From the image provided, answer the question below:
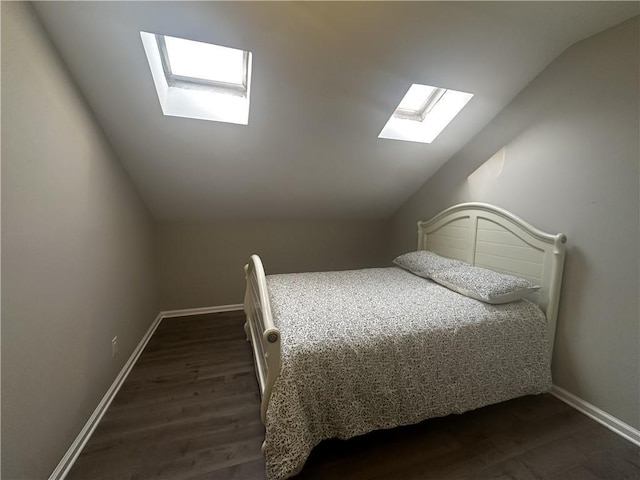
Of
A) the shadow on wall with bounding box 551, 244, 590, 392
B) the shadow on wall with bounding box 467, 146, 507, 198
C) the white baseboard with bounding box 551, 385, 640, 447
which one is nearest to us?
the white baseboard with bounding box 551, 385, 640, 447

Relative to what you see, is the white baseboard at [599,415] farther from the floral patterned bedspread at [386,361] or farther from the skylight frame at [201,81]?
the skylight frame at [201,81]

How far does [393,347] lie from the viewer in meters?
1.48

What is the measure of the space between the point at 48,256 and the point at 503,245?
9.65 feet

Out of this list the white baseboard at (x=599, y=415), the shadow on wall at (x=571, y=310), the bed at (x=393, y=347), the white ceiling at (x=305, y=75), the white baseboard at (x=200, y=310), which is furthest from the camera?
the white baseboard at (x=200, y=310)

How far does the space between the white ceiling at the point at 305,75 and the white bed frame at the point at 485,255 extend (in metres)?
0.77

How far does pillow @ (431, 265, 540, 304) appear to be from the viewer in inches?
73.5

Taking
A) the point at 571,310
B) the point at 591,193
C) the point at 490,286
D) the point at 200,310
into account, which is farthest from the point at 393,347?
the point at 200,310

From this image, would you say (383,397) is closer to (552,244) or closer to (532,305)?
(532,305)

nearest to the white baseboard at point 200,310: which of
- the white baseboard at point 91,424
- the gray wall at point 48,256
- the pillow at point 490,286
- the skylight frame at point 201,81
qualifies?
the white baseboard at point 91,424

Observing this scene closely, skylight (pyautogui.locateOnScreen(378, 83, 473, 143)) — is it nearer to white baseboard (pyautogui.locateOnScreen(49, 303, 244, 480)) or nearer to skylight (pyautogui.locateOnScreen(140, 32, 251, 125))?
skylight (pyautogui.locateOnScreen(140, 32, 251, 125))

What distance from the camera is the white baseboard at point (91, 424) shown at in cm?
130

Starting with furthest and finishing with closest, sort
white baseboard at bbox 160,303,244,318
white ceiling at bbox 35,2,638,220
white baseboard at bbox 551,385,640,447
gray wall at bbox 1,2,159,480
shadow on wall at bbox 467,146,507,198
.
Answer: white baseboard at bbox 160,303,244,318
shadow on wall at bbox 467,146,507,198
white baseboard at bbox 551,385,640,447
white ceiling at bbox 35,2,638,220
gray wall at bbox 1,2,159,480

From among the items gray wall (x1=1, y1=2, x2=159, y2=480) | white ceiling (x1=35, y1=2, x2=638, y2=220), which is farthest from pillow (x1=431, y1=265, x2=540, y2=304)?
gray wall (x1=1, y1=2, x2=159, y2=480)

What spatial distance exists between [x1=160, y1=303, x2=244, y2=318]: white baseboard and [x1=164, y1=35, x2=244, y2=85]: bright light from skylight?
8.07ft
